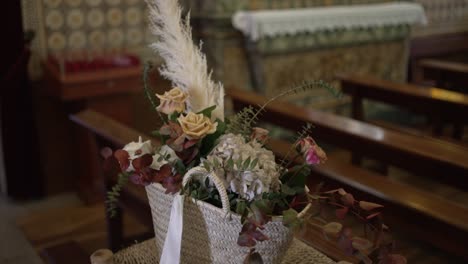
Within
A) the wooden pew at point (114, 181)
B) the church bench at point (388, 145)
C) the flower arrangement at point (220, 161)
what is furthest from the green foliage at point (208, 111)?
the church bench at point (388, 145)

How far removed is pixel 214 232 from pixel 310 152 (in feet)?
0.80

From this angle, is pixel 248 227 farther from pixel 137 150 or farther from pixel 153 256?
pixel 153 256

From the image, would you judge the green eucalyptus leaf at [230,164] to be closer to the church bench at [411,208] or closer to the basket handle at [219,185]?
the basket handle at [219,185]

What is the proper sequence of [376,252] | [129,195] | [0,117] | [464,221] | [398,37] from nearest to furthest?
[376,252] < [464,221] < [129,195] < [0,117] < [398,37]

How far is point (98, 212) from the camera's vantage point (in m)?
3.29

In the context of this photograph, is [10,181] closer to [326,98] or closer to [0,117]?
[0,117]

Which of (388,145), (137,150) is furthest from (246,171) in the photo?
(388,145)

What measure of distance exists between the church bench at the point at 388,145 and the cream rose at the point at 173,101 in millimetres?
1276

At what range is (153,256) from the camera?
1320mm

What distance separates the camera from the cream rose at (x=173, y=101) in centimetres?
112

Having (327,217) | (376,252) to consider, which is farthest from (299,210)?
(376,252)

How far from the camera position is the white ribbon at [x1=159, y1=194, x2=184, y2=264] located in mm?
1070

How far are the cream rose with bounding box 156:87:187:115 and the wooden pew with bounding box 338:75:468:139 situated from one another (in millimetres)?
2268

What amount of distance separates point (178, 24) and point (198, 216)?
1.33ft
